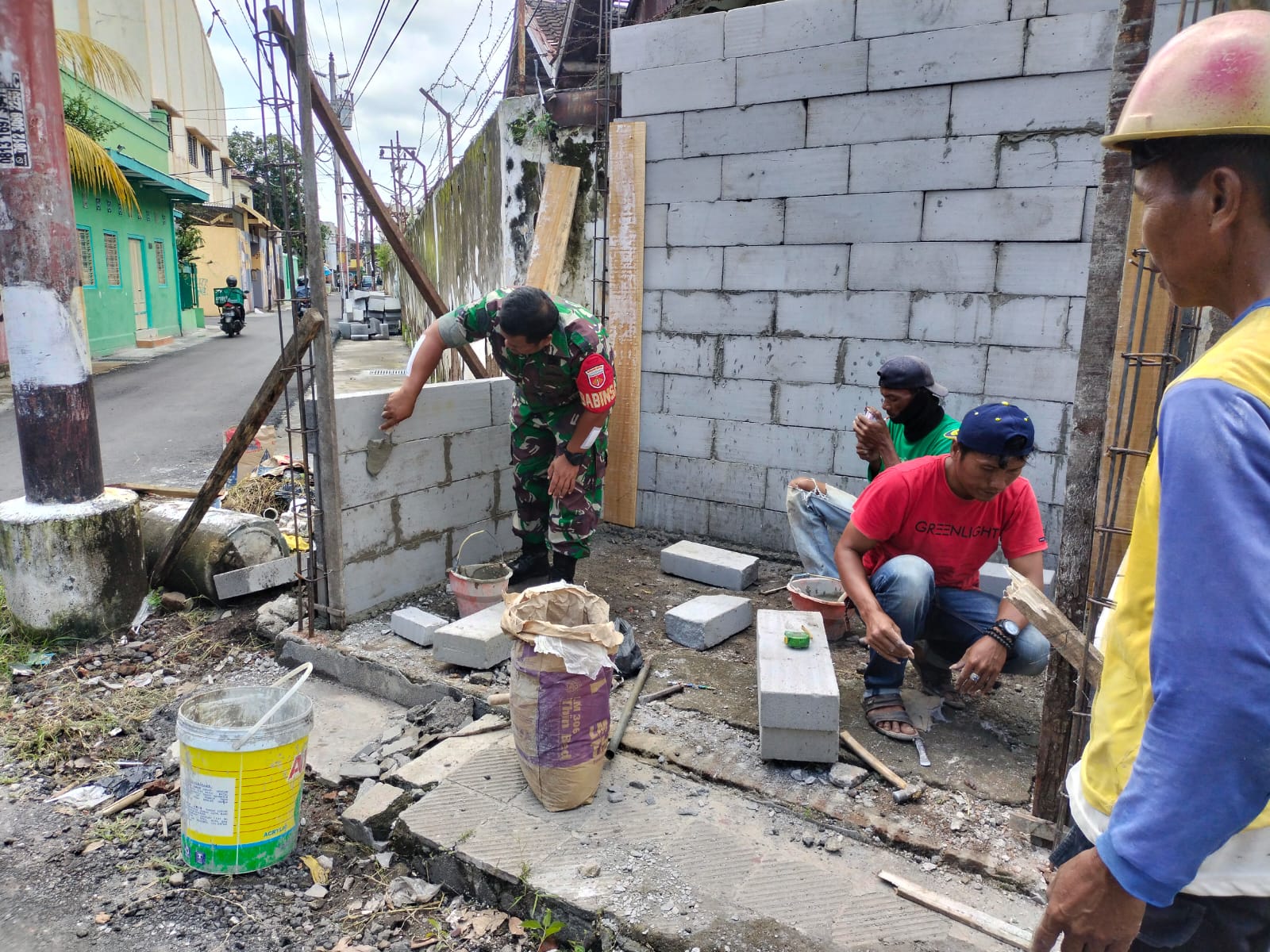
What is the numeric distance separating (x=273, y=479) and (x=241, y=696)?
361 centimetres

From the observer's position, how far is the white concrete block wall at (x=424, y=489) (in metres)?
4.06

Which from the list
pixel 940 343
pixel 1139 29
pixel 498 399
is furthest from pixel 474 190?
pixel 1139 29

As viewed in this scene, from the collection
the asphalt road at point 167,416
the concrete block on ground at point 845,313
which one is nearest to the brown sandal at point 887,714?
the concrete block on ground at point 845,313

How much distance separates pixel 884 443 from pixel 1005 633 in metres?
1.37

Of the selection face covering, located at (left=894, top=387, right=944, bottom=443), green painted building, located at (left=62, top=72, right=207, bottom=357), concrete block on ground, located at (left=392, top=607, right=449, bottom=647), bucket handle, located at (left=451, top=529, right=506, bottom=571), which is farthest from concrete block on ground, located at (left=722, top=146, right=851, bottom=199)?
green painted building, located at (left=62, top=72, right=207, bottom=357)

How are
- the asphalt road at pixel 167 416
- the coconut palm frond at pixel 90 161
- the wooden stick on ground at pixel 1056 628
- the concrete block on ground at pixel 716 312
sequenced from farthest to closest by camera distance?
the coconut palm frond at pixel 90 161 < the asphalt road at pixel 167 416 < the concrete block on ground at pixel 716 312 < the wooden stick on ground at pixel 1056 628

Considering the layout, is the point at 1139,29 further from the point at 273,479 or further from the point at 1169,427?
the point at 273,479

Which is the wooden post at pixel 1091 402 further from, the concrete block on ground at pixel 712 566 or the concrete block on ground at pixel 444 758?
the concrete block on ground at pixel 712 566

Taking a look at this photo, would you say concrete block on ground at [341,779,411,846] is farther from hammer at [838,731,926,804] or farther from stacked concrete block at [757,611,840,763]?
hammer at [838,731,926,804]

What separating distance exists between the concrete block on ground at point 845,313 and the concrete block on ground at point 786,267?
63mm

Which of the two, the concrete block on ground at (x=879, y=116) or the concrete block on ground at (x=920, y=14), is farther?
the concrete block on ground at (x=879, y=116)

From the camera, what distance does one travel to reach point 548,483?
4.53 m

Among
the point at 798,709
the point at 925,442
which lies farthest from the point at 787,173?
the point at 798,709

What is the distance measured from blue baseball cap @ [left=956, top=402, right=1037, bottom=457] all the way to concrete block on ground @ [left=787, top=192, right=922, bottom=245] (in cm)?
200
